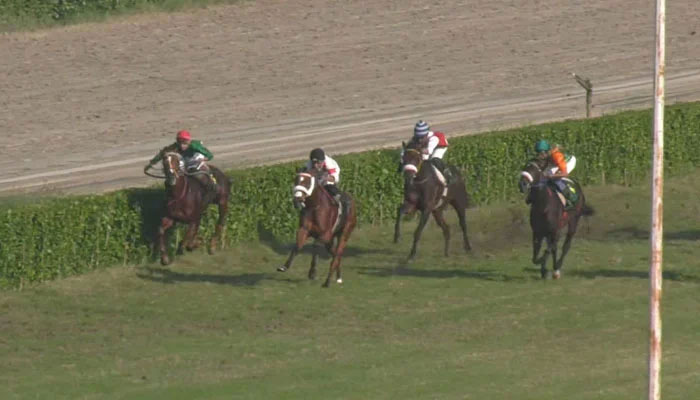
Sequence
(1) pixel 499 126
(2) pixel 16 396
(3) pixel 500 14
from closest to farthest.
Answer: (2) pixel 16 396, (1) pixel 499 126, (3) pixel 500 14

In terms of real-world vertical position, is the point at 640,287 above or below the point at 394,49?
below

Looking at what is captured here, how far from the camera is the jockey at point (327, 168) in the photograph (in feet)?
86.4

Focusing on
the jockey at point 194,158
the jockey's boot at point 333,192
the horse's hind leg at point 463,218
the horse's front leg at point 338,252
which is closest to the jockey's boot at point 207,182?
the jockey at point 194,158

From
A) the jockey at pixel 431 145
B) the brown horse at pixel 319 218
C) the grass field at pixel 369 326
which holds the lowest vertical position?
the grass field at pixel 369 326

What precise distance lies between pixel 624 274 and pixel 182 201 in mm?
7110

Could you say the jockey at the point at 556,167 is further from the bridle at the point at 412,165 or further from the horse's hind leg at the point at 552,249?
the bridle at the point at 412,165

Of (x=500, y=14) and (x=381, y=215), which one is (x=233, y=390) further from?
(x=500, y=14)

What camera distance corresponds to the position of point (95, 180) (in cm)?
3438

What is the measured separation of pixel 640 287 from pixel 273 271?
228 inches

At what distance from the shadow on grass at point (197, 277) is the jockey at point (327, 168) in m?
1.74

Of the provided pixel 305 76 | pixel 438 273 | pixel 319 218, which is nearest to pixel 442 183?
pixel 438 273

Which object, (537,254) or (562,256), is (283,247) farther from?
(562,256)

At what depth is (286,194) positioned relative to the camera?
29.8m

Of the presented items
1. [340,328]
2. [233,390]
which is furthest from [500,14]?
[233,390]
